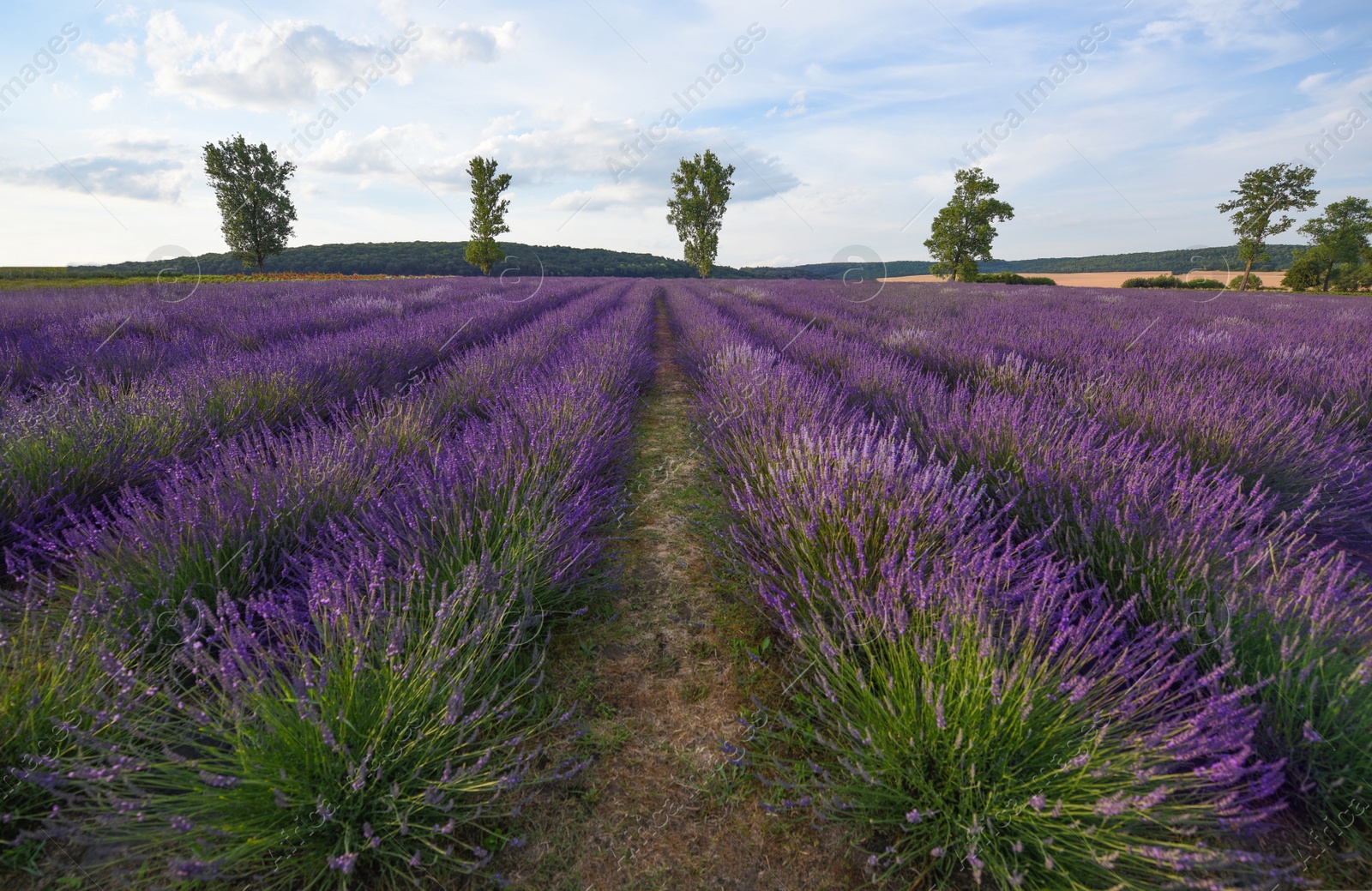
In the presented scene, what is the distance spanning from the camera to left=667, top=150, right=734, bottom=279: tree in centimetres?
3841

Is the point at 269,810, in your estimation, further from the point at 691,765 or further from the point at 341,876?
the point at 691,765

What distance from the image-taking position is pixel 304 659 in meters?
1.24

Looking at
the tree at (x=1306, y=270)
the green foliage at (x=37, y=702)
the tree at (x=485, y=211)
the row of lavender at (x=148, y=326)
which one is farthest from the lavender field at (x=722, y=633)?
the tree at (x=1306, y=270)

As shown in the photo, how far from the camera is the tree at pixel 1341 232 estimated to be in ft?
123

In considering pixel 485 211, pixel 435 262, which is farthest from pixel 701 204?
pixel 435 262

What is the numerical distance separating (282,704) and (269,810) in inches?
7.9

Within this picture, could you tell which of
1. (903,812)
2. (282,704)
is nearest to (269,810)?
(282,704)

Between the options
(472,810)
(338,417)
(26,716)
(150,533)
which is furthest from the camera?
(338,417)

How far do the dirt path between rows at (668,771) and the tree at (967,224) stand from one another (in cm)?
4006

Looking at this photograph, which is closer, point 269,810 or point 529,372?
point 269,810

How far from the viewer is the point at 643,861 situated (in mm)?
1184

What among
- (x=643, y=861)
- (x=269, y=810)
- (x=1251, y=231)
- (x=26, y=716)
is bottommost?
(x=643, y=861)

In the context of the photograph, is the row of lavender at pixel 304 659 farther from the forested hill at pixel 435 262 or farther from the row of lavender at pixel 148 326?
the forested hill at pixel 435 262

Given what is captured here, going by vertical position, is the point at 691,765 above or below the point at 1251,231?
below
